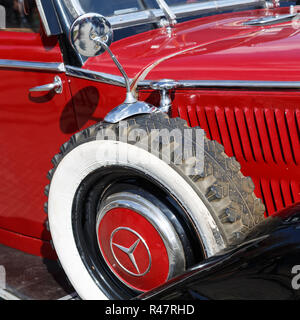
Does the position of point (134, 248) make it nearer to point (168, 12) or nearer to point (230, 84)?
point (230, 84)

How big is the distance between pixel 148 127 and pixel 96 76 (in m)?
0.45

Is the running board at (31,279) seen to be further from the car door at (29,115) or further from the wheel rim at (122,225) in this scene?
the wheel rim at (122,225)

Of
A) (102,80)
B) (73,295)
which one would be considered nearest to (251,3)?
(102,80)

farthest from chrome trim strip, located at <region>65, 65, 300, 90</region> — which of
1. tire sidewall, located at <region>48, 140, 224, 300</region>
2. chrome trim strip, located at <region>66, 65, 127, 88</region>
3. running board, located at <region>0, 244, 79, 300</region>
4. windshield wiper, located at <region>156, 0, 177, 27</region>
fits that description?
running board, located at <region>0, 244, 79, 300</region>

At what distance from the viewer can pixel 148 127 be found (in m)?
1.59

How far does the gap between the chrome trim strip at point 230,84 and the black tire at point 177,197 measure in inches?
7.3

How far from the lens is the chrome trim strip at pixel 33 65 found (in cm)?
205

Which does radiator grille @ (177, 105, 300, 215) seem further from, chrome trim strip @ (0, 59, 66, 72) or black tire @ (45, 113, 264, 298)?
chrome trim strip @ (0, 59, 66, 72)

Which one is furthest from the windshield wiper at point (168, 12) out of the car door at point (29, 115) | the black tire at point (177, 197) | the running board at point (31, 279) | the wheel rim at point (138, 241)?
the running board at point (31, 279)

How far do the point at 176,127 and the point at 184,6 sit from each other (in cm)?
102

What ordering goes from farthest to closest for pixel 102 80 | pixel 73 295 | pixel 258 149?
pixel 73 295 < pixel 102 80 < pixel 258 149
